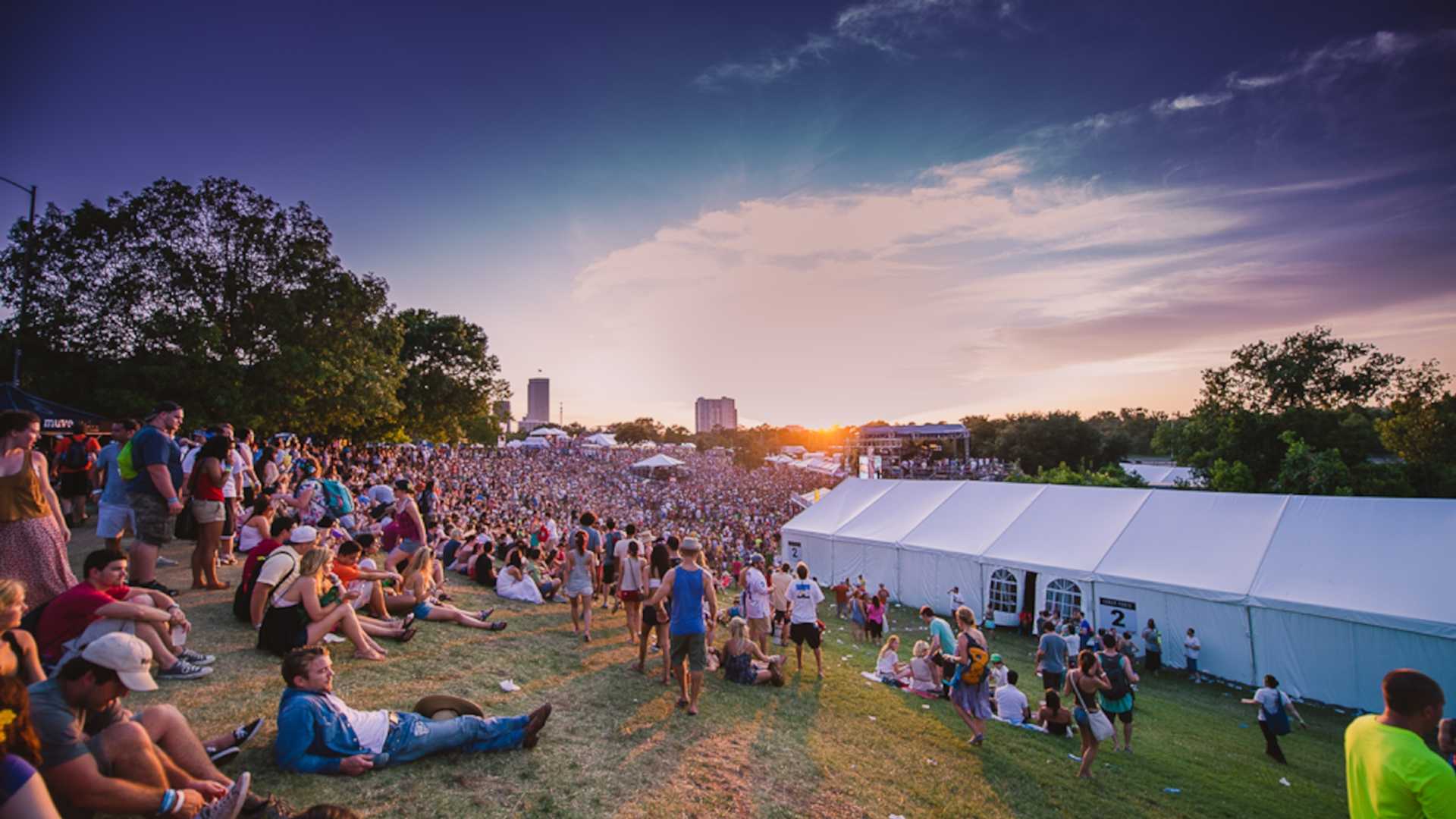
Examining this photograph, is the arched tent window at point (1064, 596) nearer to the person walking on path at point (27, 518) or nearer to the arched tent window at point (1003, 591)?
the arched tent window at point (1003, 591)

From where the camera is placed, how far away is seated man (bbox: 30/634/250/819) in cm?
249

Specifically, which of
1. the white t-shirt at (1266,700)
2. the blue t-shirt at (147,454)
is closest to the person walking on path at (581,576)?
the blue t-shirt at (147,454)

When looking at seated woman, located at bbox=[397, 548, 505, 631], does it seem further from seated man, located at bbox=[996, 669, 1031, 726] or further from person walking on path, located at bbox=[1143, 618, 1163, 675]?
person walking on path, located at bbox=[1143, 618, 1163, 675]

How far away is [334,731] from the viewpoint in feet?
11.9

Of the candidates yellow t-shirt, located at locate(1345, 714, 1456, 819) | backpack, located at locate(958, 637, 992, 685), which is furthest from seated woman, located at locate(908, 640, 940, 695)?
yellow t-shirt, located at locate(1345, 714, 1456, 819)

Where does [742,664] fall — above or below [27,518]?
below

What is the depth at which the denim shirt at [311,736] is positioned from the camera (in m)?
3.54

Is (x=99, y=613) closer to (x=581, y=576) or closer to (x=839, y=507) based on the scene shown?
(x=581, y=576)

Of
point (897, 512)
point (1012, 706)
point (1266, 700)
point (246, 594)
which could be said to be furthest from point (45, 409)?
point (1266, 700)

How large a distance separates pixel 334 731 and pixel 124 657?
130 cm

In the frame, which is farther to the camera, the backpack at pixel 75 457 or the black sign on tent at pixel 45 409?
the black sign on tent at pixel 45 409

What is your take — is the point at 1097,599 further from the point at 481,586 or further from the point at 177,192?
the point at 177,192

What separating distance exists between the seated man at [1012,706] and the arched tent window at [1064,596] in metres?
6.00

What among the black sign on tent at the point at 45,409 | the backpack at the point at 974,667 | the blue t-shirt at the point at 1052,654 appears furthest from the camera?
the black sign on tent at the point at 45,409
